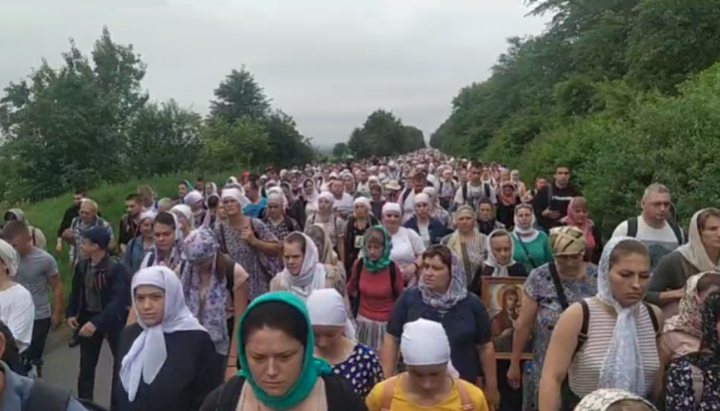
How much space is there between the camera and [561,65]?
1396 inches

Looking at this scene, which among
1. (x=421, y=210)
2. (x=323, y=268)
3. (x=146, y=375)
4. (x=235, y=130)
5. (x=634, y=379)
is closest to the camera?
(x=634, y=379)

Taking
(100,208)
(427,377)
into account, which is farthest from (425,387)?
(100,208)

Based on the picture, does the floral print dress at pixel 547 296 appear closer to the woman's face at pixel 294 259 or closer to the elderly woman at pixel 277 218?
the woman's face at pixel 294 259

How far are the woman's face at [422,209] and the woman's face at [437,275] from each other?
427cm

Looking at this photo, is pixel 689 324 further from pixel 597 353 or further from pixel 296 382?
pixel 296 382

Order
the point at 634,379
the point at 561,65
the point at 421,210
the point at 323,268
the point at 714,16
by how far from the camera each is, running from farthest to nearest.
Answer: the point at 561,65 < the point at 714,16 < the point at 421,210 < the point at 323,268 < the point at 634,379

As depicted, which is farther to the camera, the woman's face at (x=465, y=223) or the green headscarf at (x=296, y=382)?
the woman's face at (x=465, y=223)

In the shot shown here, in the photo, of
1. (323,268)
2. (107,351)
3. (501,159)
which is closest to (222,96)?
(501,159)

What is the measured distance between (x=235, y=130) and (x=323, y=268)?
38.6m

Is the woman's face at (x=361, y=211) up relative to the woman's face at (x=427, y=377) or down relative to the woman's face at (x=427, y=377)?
up

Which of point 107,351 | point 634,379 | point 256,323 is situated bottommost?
point 107,351

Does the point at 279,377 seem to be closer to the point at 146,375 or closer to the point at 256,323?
the point at 256,323

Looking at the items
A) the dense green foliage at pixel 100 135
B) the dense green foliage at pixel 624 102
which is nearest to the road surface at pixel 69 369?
the dense green foliage at pixel 624 102

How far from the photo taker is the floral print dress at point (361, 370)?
12.3ft
